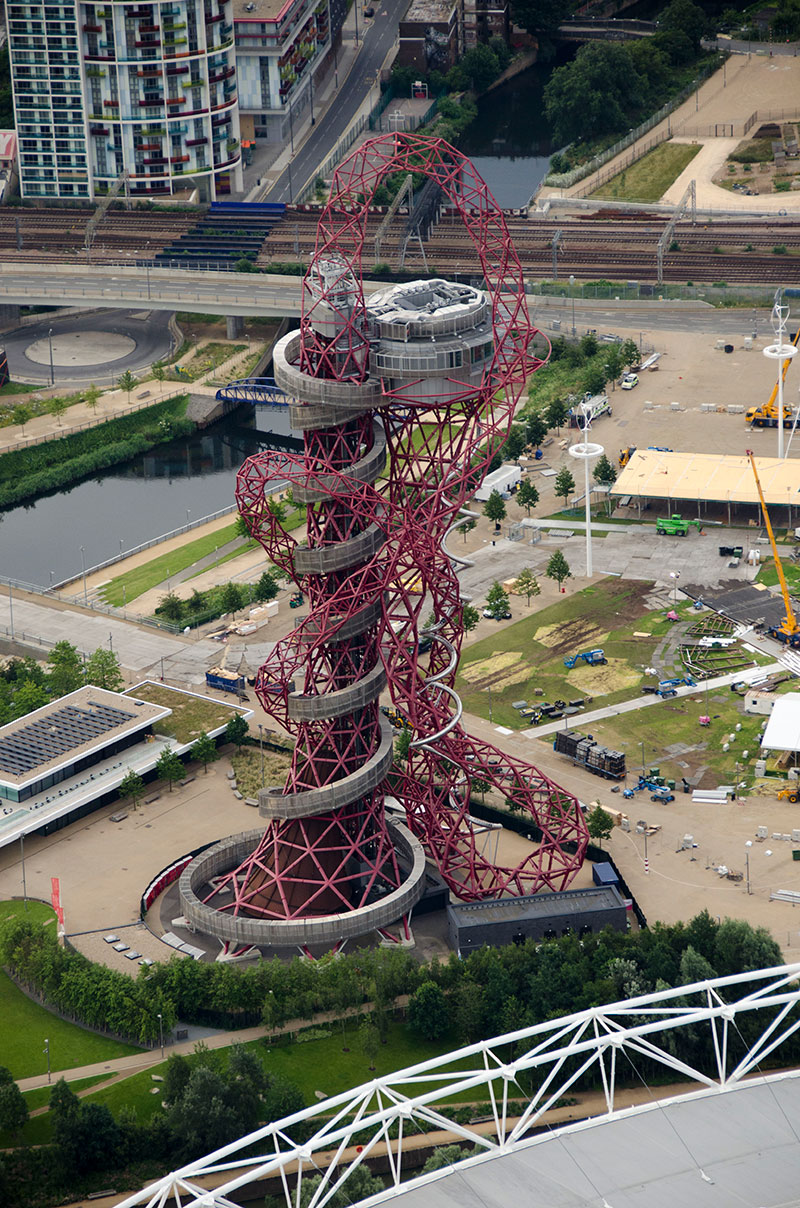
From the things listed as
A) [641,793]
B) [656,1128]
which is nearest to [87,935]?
[641,793]

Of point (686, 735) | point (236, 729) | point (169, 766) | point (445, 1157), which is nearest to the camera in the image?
point (445, 1157)

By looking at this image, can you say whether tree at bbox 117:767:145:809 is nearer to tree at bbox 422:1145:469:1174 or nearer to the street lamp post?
the street lamp post

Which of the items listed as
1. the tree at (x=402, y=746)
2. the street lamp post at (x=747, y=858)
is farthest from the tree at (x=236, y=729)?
the street lamp post at (x=747, y=858)

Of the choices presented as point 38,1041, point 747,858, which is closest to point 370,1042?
point 38,1041

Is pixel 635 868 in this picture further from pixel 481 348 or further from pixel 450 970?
pixel 481 348

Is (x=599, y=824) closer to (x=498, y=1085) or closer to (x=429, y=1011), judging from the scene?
(x=429, y=1011)
